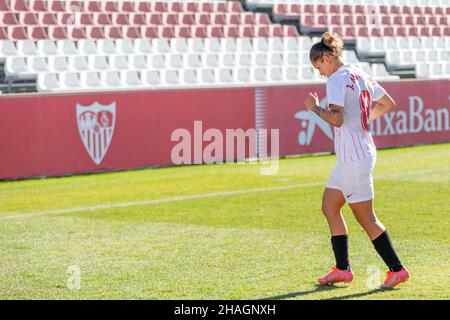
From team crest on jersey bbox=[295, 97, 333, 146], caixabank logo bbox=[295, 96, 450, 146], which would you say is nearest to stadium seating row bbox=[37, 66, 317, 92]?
team crest on jersey bbox=[295, 97, 333, 146]

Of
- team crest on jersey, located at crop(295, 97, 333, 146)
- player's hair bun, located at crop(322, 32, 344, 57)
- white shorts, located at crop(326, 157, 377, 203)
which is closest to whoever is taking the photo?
player's hair bun, located at crop(322, 32, 344, 57)

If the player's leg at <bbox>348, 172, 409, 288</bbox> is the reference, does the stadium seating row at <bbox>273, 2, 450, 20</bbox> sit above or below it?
above

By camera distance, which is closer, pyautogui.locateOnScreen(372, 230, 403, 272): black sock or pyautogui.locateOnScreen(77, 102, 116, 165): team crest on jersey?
pyautogui.locateOnScreen(372, 230, 403, 272): black sock

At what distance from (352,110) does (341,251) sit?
1109 millimetres

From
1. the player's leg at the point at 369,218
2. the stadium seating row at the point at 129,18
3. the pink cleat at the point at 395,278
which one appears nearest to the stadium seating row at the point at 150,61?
the stadium seating row at the point at 129,18

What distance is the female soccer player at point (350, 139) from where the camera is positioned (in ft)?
25.1

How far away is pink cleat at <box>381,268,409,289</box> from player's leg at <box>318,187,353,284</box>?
337mm

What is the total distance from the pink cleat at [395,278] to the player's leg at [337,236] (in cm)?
34

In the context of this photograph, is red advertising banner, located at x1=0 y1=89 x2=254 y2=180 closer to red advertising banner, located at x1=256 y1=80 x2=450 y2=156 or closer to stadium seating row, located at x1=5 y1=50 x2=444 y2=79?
red advertising banner, located at x1=256 y1=80 x2=450 y2=156

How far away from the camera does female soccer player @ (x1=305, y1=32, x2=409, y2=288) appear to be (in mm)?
7664

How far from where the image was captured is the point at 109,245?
1042 cm

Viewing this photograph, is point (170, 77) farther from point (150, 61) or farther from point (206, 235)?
point (206, 235)

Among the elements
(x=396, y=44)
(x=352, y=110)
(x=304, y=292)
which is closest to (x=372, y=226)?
(x=304, y=292)

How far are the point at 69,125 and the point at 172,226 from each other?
607cm
